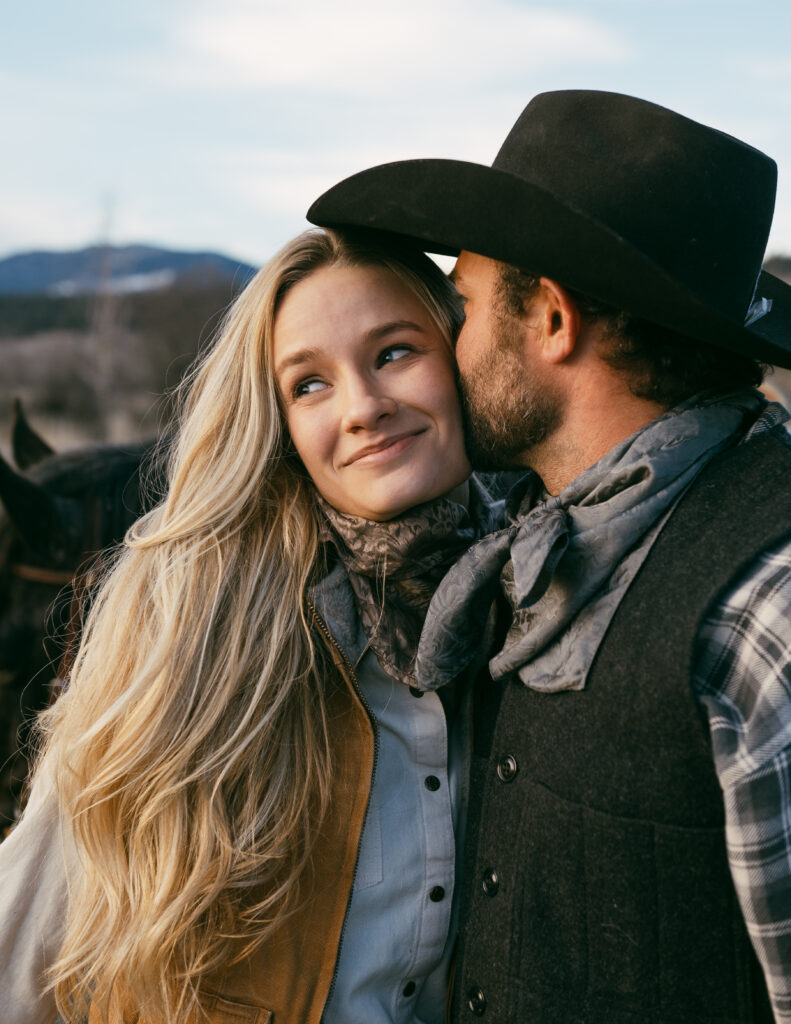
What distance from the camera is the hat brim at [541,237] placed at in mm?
1584

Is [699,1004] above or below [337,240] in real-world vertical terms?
below

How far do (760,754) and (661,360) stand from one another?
30.5 inches

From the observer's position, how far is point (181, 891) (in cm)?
189

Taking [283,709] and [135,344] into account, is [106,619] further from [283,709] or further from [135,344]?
[135,344]

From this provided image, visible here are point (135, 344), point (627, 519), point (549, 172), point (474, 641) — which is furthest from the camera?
point (135, 344)

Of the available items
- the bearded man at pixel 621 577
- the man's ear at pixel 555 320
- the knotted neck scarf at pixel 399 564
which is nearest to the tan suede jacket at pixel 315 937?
the knotted neck scarf at pixel 399 564

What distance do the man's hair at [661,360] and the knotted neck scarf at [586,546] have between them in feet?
0.14

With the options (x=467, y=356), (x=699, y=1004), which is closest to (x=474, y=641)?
(x=467, y=356)

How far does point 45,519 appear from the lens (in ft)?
12.2

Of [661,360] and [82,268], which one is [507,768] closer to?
[661,360]

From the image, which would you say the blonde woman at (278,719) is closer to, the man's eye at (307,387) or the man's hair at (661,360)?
the man's eye at (307,387)

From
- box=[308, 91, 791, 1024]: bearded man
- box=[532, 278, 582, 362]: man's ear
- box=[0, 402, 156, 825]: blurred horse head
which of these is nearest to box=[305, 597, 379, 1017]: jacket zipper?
box=[308, 91, 791, 1024]: bearded man

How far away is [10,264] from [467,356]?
216ft

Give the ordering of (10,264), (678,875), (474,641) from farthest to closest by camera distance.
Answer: (10,264) < (474,641) < (678,875)
